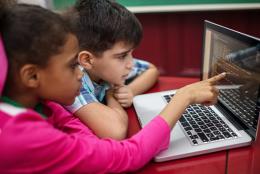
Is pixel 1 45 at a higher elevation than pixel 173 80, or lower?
higher

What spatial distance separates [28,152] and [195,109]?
532mm

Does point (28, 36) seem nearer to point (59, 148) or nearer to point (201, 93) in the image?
point (59, 148)

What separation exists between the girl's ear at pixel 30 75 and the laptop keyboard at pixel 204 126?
1.32 ft

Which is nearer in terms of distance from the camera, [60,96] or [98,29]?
[60,96]

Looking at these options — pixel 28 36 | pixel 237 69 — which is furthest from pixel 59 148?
pixel 237 69

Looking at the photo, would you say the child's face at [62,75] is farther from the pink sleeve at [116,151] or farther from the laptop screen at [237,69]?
the laptop screen at [237,69]

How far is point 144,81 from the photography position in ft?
3.86

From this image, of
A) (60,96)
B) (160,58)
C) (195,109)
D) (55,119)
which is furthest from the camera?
(160,58)

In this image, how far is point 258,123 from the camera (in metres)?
0.72

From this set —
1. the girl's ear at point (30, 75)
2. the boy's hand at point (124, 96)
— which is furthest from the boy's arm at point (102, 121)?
the girl's ear at point (30, 75)

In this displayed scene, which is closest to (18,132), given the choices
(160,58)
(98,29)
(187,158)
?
(187,158)

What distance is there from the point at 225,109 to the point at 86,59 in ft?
1.48

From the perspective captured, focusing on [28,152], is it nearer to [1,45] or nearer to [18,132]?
[18,132]

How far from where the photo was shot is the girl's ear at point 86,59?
3.09 feet
